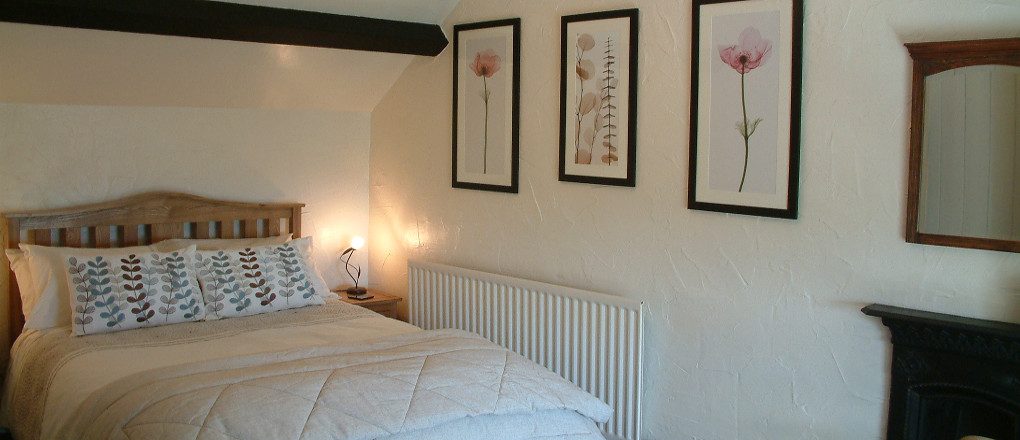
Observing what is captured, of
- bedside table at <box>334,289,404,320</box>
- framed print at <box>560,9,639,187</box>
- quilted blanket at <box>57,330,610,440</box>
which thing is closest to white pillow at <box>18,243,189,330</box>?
quilted blanket at <box>57,330,610,440</box>

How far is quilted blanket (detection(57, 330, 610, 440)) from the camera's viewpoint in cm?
242

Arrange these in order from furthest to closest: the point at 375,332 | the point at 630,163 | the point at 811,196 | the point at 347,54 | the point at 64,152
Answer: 1. the point at 347,54
2. the point at 64,152
3. the point at 375,332
4. the point at 630,163
5. the point at 811,196

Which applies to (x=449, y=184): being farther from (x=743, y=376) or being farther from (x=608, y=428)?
(x=743, y=376)

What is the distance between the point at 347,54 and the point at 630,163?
1513mm

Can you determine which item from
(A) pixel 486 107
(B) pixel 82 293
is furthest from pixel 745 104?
(B) pixel 82 293

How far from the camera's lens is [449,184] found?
4.25m

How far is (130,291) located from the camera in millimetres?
3545

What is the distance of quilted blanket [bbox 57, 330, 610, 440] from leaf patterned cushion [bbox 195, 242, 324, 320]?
837 millimetres

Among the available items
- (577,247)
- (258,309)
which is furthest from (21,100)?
(577,247)

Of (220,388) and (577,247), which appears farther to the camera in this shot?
(577,247)

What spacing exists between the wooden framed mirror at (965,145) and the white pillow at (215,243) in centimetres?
275

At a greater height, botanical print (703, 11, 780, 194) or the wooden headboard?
botanical print (703, 11, 780, 194)

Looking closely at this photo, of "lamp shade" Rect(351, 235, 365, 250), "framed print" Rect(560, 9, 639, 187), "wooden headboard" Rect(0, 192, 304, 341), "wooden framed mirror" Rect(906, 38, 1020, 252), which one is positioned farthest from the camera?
"lamp shade" Rect(351, 235, 365, 250)

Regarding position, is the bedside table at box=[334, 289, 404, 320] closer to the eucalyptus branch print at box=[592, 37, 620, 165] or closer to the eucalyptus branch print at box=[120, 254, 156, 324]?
the eucalyptus branch print at box=[120, 254, 156, 324]
